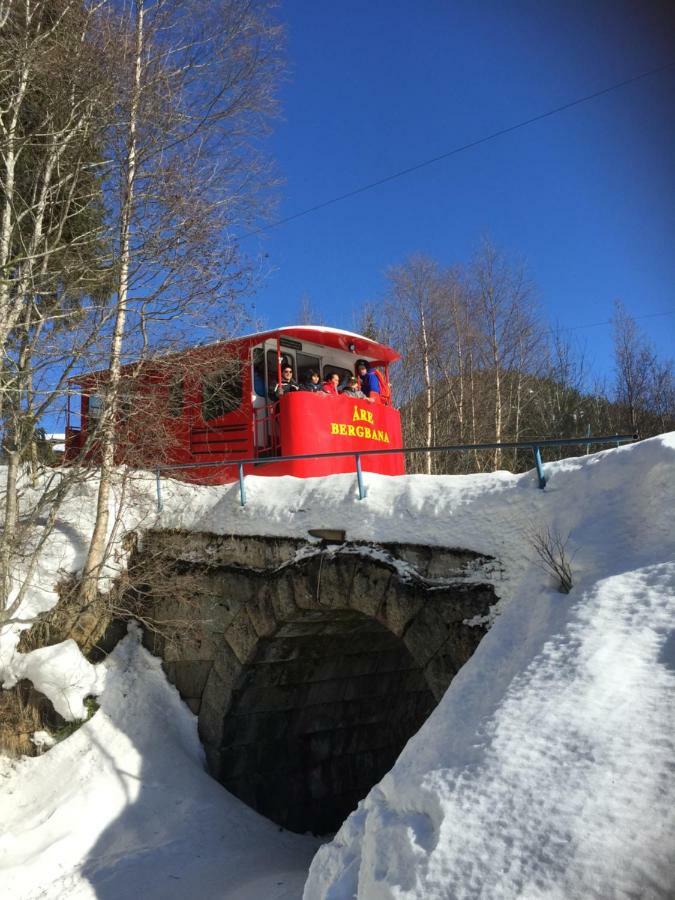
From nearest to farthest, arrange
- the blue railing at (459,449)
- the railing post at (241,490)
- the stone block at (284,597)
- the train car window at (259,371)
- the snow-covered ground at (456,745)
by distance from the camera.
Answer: the snow-covered ground at (456,745) → the blue railing at (459,449) → the stone block at (284,597) → the railing post at (241,490) → the train car window at (259,371)

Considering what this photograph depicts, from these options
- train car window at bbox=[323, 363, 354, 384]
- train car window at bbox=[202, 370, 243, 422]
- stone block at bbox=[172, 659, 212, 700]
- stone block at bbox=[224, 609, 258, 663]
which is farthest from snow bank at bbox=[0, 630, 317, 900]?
train car window at bbox=[323, 363, 354, 384]

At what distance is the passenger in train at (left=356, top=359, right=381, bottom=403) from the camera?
9585 millimetres

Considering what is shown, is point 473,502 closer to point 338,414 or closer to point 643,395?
point 338,414

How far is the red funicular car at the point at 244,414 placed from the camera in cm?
841

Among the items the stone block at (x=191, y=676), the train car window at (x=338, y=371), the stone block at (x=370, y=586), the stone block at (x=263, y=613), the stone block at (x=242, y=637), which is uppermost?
the train car window at (x=338, y=371)

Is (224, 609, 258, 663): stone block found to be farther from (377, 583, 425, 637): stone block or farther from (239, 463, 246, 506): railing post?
(377, 583, 425, 637): stone block

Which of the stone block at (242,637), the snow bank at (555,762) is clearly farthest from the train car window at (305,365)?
the snow bank at (555,762)

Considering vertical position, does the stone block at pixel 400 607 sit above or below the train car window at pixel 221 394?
below

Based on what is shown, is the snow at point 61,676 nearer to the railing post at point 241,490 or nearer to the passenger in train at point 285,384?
the railing post at point 241,490

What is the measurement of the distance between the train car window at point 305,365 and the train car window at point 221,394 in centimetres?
97

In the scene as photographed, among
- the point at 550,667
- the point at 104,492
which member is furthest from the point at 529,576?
the point at 104,492

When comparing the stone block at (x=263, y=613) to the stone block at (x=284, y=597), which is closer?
the stone block at (x=284, y=597)

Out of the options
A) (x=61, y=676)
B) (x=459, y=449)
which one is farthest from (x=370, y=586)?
(x=61, y=676)

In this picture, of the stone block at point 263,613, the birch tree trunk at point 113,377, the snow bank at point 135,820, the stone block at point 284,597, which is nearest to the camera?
the snow bank at point 135,820
